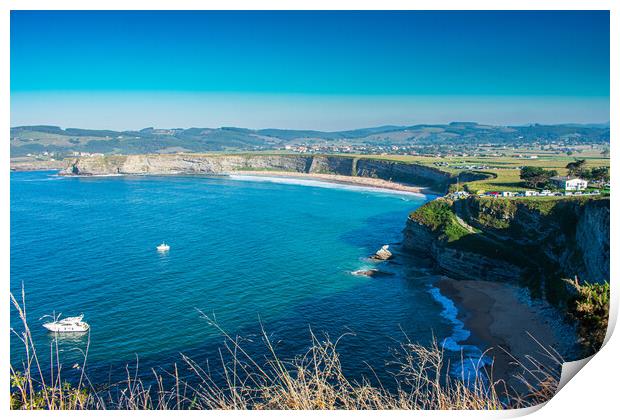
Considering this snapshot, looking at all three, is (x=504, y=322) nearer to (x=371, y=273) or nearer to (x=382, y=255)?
(x=371, y=273)

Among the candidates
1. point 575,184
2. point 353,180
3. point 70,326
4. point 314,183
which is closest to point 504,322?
point 575,184

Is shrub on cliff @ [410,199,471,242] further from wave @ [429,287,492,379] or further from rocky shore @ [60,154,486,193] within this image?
rocky shore @ [60,154,486,193]

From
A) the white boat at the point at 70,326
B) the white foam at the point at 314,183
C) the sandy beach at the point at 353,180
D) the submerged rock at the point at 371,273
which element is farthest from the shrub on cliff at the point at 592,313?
the sandy beach at the point at 353,180

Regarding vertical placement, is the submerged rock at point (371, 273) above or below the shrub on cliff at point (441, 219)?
below

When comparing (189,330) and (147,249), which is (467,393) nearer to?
(189,330)

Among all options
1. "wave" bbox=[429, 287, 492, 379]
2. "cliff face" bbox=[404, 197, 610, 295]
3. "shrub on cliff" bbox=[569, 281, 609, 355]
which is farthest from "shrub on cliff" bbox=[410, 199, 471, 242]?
"shrub on cliff" bbox=[569, 281, 609, 355]

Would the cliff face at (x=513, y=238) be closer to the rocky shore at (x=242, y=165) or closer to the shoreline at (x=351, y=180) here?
the shoreline at (x=351, y=180)
